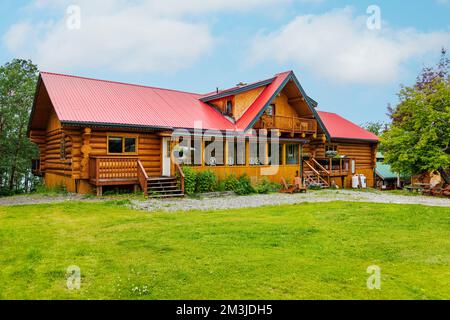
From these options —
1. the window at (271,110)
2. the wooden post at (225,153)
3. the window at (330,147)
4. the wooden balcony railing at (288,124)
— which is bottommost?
the wooden post at (225,153)

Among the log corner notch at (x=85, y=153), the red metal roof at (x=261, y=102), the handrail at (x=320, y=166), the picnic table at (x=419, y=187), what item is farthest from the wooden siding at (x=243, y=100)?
the picnic table at (x=419, y=187)

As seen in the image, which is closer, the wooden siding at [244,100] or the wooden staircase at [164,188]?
the wooden staircase at [164,188]

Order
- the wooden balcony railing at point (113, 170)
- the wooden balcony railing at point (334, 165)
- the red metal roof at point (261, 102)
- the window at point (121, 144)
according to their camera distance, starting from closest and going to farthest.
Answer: the wooden balcony railing at point (113, 170) → the window at point (121, 144) → the red metal roof at point (261, 102) → the wooden balcony railing at point (334, 165)

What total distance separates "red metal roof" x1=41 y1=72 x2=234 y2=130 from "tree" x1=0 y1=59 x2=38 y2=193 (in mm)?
13124

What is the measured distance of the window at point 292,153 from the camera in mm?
24609

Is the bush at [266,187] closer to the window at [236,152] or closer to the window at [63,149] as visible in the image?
the window at [236,152]

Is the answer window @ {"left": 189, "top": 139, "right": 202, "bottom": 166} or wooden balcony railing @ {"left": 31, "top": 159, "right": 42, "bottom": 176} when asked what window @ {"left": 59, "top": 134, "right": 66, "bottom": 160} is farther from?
window @ {"left": 189, "top": 139, "right": 202, "bottom": 166}

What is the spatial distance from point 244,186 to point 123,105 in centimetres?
811

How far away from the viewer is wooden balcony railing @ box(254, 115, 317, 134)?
2183cm

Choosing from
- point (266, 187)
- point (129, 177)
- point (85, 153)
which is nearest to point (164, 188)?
point (129, 177)

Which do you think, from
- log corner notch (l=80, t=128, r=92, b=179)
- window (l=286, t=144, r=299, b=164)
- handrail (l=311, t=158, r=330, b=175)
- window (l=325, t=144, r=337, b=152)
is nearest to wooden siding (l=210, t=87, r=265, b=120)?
window (l=286, t=144, r=299, b=164)

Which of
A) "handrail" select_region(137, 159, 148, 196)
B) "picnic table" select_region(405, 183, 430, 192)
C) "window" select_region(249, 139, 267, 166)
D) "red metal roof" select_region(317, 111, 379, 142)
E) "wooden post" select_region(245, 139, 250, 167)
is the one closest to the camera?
"handrail" select_region(137, 159, 148, 196)

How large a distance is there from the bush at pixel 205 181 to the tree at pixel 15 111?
21.2 meters

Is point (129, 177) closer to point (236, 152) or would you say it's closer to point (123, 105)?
point (123, 105)
